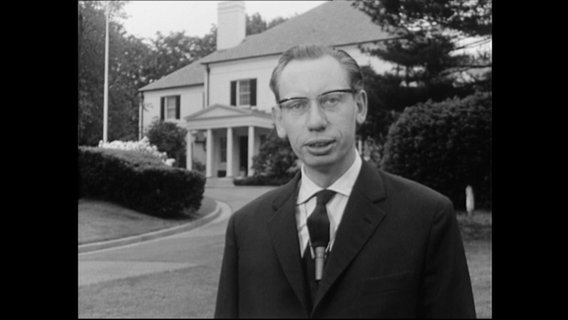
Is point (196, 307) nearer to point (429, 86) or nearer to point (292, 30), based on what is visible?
point (292, 30)

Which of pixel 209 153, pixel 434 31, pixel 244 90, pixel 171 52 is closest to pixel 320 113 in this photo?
pixel 434 31

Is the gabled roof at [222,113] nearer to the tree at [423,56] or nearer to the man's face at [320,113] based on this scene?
the tree at [423,56]

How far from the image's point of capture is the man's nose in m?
1.05

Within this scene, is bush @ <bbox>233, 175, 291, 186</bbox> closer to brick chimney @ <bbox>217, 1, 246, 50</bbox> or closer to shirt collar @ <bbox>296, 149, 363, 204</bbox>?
brick chimney @ <bbox>217, 1, 246, 50</bbox>

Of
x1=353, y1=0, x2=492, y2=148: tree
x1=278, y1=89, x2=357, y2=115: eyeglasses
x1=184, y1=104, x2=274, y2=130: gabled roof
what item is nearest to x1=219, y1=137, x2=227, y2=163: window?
x1=184, y1=104, x2=274, y2=130: gabled roof

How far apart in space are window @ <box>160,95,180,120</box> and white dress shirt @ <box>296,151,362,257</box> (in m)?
2.74

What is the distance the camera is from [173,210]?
16.2ft

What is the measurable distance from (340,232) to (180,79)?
9.61ft

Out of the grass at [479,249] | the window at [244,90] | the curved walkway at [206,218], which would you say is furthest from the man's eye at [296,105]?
the window at [244,90]

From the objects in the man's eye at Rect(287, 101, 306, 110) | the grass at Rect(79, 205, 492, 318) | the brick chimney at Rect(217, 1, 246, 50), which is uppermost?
the brick chimney at Rect(217, 1, 246, 50)
